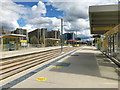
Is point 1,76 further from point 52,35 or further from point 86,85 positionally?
point 52,35

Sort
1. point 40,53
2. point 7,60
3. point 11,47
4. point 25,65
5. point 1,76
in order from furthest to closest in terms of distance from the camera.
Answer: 1. point 11,47
2. point 40,53
3. point 25,65
4. point 7,60
5. point 1,76

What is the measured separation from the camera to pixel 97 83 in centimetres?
446

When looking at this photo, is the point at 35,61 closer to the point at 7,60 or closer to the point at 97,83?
the point at 7,60

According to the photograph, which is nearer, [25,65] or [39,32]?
[25,65]

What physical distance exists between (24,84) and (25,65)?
238cm

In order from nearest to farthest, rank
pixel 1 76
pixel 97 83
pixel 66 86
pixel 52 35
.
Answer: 1. pixel 66 86
2. pixel 97 83
3. pixel 1 76
4. pixel 52 35

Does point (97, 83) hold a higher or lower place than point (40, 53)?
lower

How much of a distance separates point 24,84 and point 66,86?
1712mm

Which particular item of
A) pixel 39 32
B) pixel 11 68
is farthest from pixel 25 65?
pixel 39 32

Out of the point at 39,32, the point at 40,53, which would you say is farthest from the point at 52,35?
the point at 40,53

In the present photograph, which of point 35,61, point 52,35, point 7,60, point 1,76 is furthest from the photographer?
point 52,35

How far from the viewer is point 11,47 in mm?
26484

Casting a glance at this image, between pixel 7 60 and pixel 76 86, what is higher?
pixel 7 60

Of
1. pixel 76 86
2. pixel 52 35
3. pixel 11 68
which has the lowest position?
pixel 76 86
